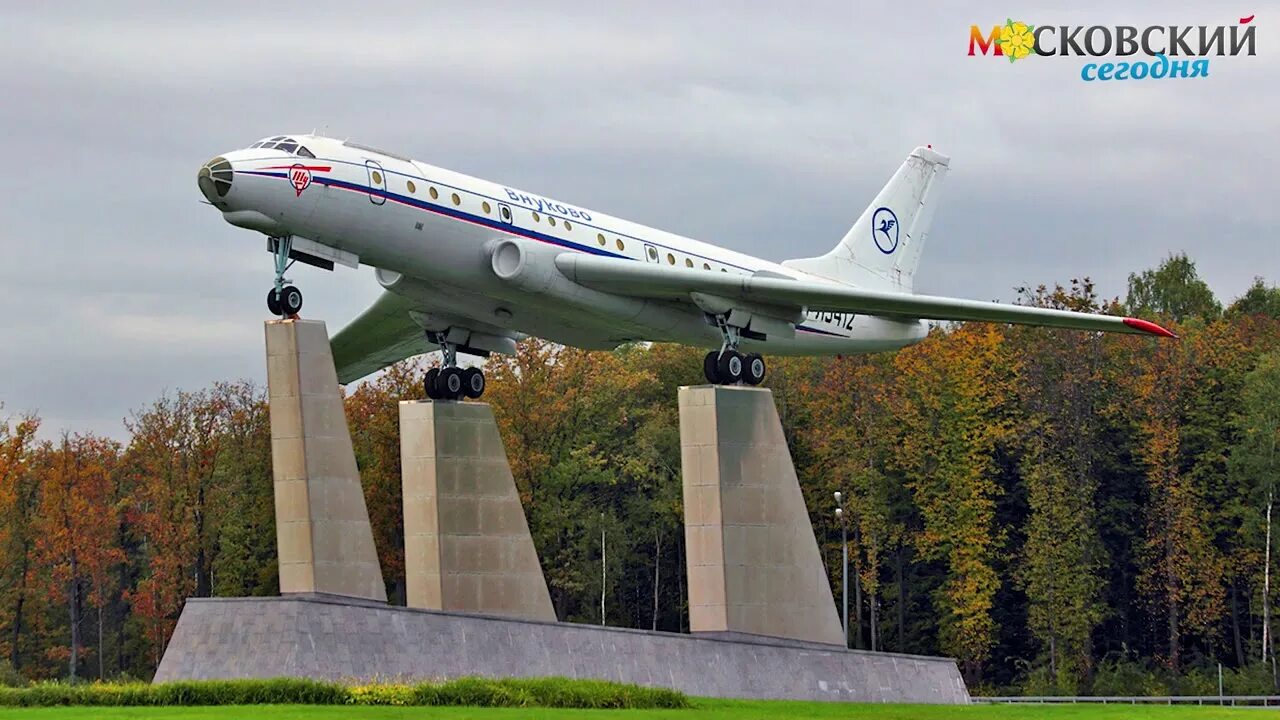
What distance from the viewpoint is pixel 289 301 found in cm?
3155

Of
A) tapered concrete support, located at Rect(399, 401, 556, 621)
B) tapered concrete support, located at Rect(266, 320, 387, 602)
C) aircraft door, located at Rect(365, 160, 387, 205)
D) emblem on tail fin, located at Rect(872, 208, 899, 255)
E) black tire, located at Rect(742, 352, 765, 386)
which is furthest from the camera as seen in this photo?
emblem on tail fin, located at Rect(872, 208, 899, 255)

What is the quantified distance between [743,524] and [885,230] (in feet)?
36.4

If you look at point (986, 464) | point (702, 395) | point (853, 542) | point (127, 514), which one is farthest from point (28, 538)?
point (702, 395)

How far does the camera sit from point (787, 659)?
107 ft

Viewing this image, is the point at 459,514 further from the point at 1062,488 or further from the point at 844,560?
the point at 1062,488

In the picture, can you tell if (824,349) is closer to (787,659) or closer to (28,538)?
(787,659)

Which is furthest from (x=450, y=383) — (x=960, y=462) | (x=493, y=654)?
(x=960, y=462)

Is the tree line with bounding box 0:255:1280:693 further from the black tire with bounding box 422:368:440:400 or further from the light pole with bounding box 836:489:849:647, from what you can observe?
the black tire with bounding box 422:368:440:400

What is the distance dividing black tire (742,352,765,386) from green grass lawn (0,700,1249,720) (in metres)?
6.28

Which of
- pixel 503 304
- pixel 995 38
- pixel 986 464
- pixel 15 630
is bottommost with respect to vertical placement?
pixel 15 630

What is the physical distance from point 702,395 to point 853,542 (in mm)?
26549

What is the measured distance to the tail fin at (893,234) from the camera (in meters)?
40.8

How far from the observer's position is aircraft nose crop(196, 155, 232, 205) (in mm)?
29984

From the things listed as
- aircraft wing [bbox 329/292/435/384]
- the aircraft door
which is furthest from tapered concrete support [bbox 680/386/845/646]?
aircraft wing [bbox 329/292/435/384]
